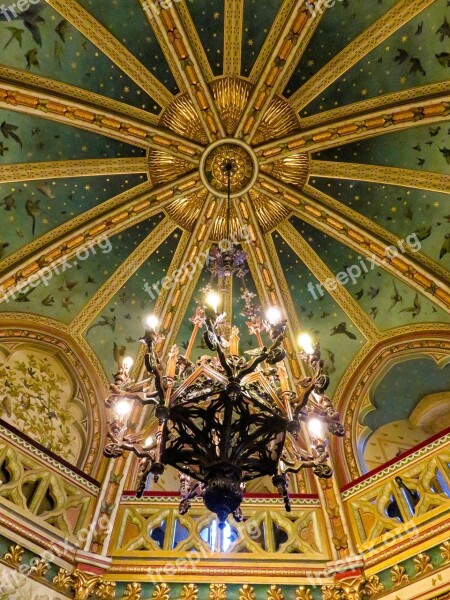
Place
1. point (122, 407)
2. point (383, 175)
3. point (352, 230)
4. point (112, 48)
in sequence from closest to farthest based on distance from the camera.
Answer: point (122, 407)
point (112, 48)
point (383, 175)
point (352, 230)

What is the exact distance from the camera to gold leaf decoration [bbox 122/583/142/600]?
22.9 feet

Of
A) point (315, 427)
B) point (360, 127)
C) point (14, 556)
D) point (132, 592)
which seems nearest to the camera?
point (315, 427)

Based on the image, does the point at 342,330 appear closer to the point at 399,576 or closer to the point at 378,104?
the point at 378,104

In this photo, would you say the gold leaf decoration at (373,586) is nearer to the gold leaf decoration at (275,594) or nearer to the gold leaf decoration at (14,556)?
the gold leaf decoration at (275,594)

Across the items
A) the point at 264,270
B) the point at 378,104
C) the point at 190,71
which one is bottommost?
the point at 264,270

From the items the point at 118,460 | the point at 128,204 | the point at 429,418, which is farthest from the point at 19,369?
the point at 429,418

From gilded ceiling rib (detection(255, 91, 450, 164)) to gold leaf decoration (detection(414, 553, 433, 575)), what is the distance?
258 inches

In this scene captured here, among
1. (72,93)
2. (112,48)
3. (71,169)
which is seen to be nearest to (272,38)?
(112,48)

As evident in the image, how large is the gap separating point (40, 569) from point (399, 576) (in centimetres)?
462

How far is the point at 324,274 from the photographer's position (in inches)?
408

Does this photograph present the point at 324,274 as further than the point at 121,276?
Yes

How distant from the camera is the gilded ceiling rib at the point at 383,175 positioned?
896 centimetres

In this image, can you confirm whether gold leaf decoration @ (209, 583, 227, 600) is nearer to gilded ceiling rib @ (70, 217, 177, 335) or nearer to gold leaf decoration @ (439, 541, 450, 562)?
gold leaf decoration @ (439, 541, 450, 562)

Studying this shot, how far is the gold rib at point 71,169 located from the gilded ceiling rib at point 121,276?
A: 49.2 inches
